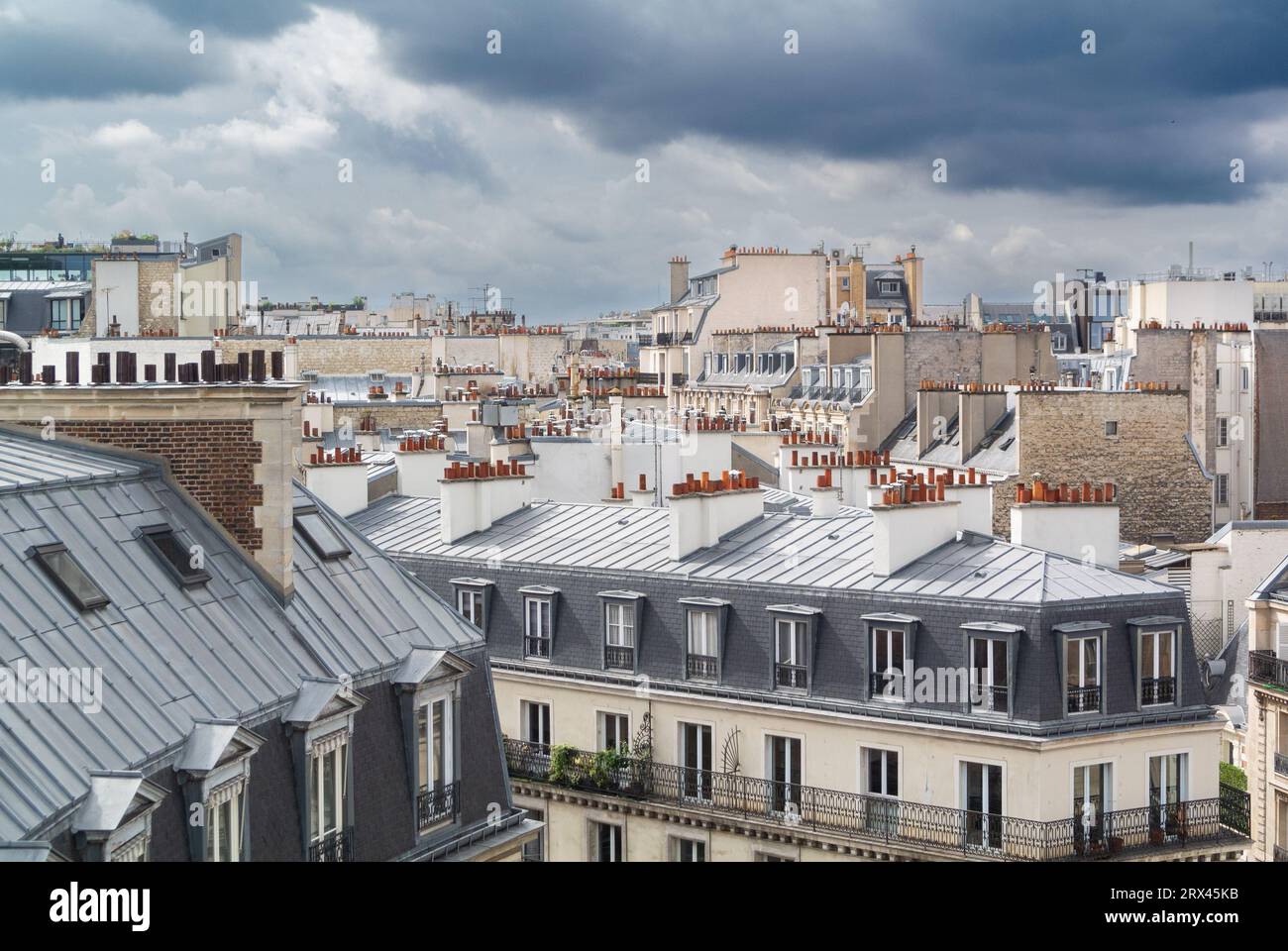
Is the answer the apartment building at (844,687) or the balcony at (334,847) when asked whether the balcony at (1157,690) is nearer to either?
the apartment building at (844,687)

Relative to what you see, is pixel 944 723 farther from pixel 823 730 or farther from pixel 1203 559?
pixel 1203 559

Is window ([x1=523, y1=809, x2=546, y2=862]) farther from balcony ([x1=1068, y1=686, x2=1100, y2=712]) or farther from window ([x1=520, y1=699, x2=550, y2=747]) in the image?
Answer: balcony ([x1=1068, y1=686, x2=1100, y2=712])

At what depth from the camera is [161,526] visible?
10812 mm

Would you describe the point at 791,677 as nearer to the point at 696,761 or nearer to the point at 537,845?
the point at 696,761

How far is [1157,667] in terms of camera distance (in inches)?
675

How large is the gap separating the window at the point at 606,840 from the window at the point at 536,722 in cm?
131

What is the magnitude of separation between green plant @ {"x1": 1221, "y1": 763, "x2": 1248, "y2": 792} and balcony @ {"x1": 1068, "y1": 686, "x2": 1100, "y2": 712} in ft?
30.4

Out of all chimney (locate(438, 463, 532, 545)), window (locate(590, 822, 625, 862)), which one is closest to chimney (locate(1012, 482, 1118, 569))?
window (locate(590, 822, 625, 862))

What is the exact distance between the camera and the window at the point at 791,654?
58.3 feet

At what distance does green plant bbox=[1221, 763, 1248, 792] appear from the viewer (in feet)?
81.7

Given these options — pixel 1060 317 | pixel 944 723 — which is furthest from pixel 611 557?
pixel 1060 317

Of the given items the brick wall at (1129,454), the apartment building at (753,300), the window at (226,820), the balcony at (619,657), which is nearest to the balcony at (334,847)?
the window at (226,820)
